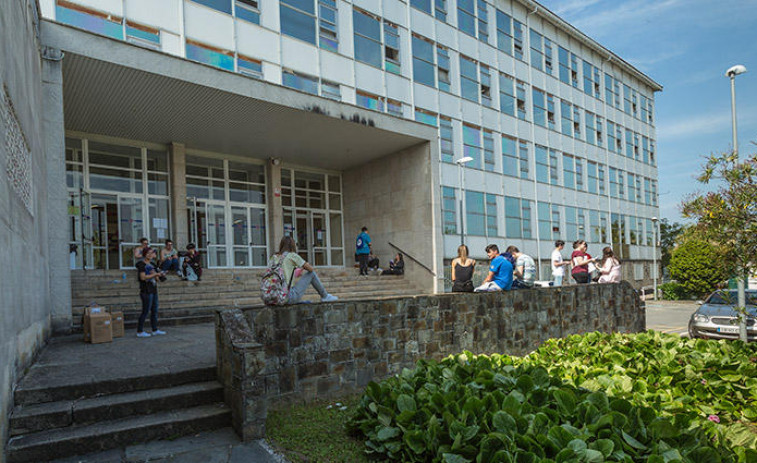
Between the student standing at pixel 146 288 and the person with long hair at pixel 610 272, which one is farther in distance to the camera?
the person with long hair at pixel 610 272

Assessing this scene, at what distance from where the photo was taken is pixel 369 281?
16.2m

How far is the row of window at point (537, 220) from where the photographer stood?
891 inches

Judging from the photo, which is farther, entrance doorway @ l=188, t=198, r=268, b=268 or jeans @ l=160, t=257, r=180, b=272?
entrance doorway @ l=188, t=198, r=268, b=268

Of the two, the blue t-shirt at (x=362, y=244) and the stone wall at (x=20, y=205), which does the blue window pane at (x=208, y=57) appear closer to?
the stone wall at (x=20, y=205)

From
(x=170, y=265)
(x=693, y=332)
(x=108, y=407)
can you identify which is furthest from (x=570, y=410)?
(x=170, y=265)

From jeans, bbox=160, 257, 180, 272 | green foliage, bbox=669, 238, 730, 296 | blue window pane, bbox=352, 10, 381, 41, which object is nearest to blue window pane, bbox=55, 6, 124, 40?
jeans, bbox=160, 257, 180, 272

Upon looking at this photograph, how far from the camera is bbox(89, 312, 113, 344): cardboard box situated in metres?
7.47

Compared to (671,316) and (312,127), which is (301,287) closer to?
(312,127)

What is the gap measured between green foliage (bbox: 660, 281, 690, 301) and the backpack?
3018 centimetres

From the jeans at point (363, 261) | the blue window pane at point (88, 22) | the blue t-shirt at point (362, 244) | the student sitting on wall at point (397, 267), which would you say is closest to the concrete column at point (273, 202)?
the blue t-shirt at point (362, 244)

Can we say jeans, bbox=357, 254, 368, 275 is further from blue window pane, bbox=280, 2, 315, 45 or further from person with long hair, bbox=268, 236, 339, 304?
person with long hair, bbox=268, 236, 339, 304

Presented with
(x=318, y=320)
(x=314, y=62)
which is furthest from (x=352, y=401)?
(x=314, y=62)

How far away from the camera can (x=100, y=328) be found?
7543 mm

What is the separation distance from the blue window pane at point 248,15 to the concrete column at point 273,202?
4.79 metres
